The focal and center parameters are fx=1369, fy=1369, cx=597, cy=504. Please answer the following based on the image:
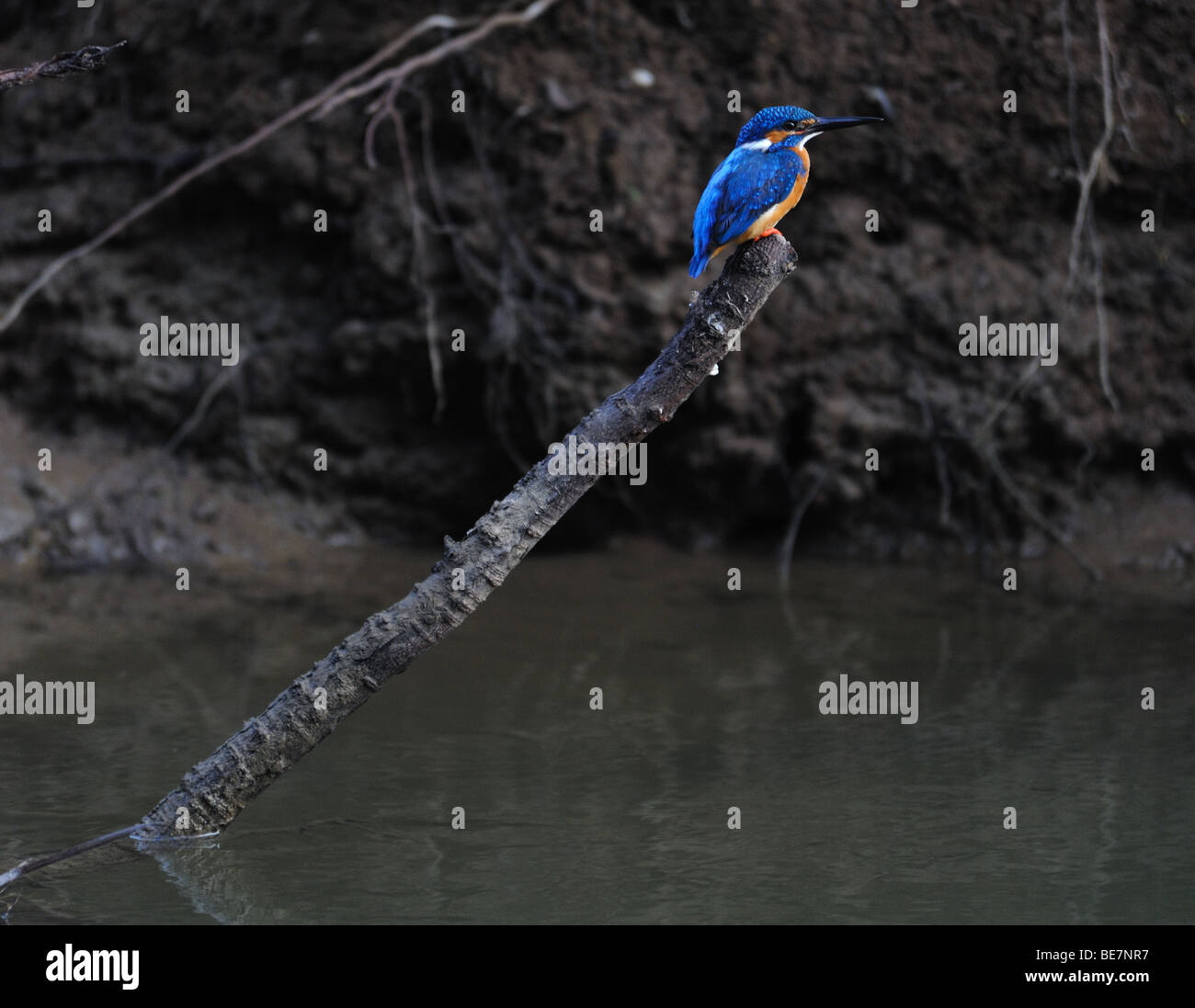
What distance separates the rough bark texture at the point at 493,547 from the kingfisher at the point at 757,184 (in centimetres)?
8

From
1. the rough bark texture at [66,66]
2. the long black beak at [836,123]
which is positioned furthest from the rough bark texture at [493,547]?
the rough bark texture at [66,66]

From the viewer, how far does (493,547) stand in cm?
266

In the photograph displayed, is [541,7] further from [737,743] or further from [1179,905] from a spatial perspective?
[1179,905]

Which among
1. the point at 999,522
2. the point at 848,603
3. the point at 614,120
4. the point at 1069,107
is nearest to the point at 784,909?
the point at 848,603

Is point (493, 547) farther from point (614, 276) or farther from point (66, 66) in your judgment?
point (614, 276)

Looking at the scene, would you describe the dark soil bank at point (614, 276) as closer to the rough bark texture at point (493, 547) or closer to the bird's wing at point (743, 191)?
the bird's wing at point (743, 191)

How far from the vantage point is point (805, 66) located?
5.90m

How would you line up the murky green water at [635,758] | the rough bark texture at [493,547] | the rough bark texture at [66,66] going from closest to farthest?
the rough bark texture at [66,66], the rough bark texture at [493,547], the murky green water at [635,758]

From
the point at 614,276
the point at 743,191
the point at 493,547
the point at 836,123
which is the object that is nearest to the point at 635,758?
the point at 493,547

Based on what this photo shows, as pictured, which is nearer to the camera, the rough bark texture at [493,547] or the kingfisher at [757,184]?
the rough bark texture at [493,547]

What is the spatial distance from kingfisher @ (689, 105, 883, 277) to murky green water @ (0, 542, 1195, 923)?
4.23ft

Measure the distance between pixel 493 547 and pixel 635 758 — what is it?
1.10 metres

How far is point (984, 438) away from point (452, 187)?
8.31 feet

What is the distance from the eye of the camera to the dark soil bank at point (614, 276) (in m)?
5.82
